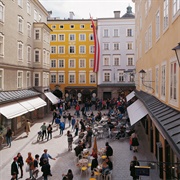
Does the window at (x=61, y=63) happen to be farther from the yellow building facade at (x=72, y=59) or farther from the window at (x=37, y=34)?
the window at (x=37, y=34)

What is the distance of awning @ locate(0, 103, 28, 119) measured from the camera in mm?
17869

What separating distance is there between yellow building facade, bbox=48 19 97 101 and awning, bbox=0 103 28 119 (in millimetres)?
26106

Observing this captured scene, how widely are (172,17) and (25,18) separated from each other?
70.1ft

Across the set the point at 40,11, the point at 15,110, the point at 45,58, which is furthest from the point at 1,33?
the point at 40,11

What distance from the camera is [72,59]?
156 feet

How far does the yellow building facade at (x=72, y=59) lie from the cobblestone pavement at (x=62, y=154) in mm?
24203

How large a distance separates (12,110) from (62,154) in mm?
5573

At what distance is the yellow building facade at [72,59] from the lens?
4700cm

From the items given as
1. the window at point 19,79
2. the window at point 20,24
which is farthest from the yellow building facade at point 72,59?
the window at point 20,24

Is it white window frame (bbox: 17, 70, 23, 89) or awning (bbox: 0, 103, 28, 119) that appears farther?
white window frame (bbox: 17, 70, 23, 89)

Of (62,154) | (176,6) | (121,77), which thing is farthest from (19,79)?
(121,77)

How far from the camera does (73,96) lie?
4719 centimetres

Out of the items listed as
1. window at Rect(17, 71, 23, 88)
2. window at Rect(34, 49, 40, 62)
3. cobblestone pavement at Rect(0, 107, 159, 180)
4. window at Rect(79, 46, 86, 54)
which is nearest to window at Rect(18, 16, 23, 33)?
window at Rect(17, 71, 23, 88)

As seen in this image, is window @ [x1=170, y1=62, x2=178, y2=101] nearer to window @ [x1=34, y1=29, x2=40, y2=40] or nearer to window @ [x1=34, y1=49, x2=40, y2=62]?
window @ [x1=34, y1=49, x2=40, y2=62]
